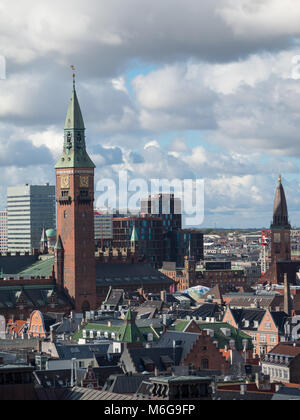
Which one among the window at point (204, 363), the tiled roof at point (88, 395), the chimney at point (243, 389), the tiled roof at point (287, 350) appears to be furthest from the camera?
the tiled roof at point (287, 350)

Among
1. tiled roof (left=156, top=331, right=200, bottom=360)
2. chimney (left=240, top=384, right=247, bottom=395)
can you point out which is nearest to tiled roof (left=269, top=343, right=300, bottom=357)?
tiled roof (left=156, top=331, right=200, bottom=360)

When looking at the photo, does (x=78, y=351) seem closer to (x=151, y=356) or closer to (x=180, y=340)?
(x=151, y=356)

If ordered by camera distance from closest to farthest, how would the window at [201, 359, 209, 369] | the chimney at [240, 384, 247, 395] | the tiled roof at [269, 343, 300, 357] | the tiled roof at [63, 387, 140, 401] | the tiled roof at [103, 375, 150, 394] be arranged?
1. the tiled roof at [63, 387, 140, 401]
2. the chimney at [240, 384, 247, 395]
3. the tiled roof at [103, 375, 150, 394]
4. the window at [201, 359, 209, 369]
5. the tiled roof at [269, 343, 300, 357]

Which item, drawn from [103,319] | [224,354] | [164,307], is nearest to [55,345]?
[224,354]

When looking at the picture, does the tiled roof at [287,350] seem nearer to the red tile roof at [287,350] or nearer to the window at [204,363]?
the red tile roof at [287,350]

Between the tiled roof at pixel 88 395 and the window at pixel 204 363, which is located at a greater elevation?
the tiled roof at pixel 88 395

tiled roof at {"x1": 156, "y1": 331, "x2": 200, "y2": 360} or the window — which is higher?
tiled roof at {"x1": 156, "y1": 331, "x2": 200, "y2": 360}

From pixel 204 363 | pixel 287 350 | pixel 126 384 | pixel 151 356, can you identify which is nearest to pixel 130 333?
pixel 204 363

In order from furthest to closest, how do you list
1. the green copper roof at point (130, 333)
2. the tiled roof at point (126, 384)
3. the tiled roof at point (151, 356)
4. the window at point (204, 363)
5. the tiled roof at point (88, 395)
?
the green copper roof at point (130, 333) → the window at point (204, 363) → the tiled roof at point (151, 356) → the tiled roof at point (126, 384) → the tiled roof at point (88, 395)

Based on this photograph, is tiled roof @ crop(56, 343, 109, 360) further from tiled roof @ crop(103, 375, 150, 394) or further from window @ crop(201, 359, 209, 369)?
tiled roof @ crop(103, 375, 150, 394)

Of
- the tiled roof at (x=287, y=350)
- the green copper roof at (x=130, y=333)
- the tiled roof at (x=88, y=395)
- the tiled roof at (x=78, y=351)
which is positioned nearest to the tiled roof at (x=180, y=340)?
the green copper roof at (x=130, y=333)

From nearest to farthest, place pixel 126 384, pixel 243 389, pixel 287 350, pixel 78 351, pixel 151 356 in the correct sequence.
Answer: pixel 243 389 → pixel 126 384 → pixel 151 356 → pixel 78 351 → pixel 287 350

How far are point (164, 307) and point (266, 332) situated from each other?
31.1 meters

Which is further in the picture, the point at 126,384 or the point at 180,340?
the point at 180,340
